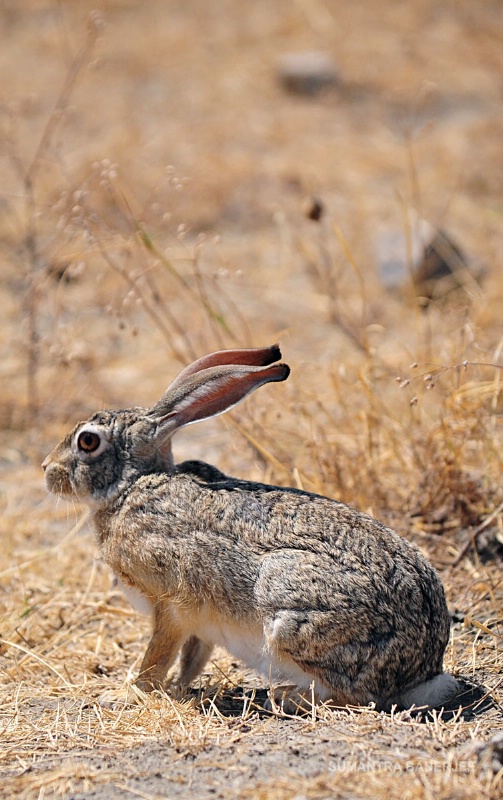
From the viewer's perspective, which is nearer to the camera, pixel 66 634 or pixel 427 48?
pixel 66 634

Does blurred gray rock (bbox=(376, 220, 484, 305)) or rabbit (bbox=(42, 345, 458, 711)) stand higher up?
A: rabbit (bbox=(42, 345, 458, 711))

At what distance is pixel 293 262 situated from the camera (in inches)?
401

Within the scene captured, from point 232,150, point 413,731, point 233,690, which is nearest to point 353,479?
point 233,690

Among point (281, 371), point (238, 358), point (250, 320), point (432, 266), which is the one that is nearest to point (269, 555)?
point (281, 371)

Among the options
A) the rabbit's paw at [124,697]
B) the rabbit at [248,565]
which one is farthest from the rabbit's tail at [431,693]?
the rabbit's paw at [124,697]

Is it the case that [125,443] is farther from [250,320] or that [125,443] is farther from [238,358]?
[250,320]

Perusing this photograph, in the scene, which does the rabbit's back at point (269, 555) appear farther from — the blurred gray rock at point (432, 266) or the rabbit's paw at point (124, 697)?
the blurred gray rock at point (432, 266)

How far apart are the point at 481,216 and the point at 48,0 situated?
8.13 metres

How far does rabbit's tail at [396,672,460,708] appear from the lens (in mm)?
3869

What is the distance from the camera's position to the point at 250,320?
29.6 ft

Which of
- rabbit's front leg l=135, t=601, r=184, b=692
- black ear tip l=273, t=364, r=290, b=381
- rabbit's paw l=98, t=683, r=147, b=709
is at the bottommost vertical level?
rabbit's paw l=98, t=683, r=147, b=709

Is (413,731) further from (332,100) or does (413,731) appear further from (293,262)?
(332,100)

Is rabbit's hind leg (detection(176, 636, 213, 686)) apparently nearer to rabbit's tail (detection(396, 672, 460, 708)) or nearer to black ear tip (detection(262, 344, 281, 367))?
rabbit's tail (detection(396, 672, 460, 708))

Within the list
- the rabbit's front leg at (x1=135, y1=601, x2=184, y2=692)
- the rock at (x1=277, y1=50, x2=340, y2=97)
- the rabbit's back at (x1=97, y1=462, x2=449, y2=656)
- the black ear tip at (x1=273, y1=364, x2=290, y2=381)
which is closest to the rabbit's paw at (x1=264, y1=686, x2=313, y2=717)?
the rabbit's back at (x1=97, y1=462, x2=449, y2=656)
